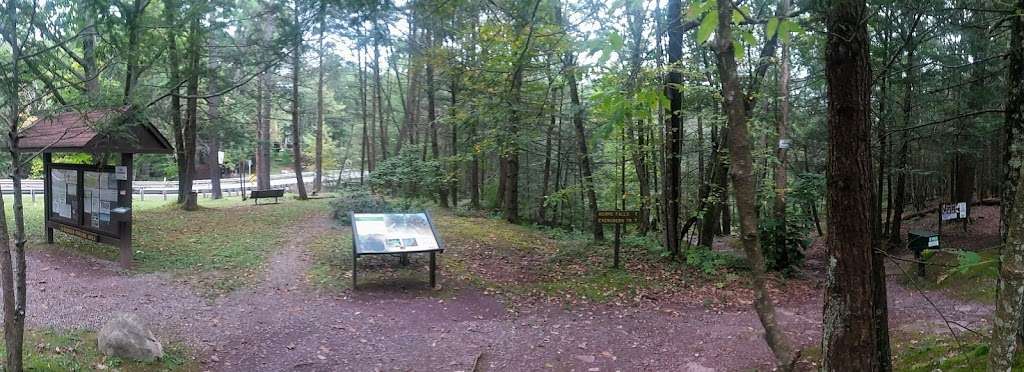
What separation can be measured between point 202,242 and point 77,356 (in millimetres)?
7160

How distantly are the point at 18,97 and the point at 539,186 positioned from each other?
19.1 metres

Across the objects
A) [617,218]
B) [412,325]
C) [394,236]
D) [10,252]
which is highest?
[10,252]

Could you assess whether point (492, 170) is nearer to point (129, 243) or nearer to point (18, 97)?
point (129, 243)

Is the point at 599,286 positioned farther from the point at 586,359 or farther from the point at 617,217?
the point at 586,359

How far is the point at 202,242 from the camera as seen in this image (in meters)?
12.0

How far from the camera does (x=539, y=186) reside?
22.9 metres

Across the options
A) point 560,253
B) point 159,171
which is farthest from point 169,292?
point 159,171

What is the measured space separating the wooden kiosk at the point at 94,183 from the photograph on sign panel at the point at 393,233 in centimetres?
371

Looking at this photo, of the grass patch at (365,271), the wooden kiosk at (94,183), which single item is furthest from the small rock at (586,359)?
the wooden kiosk at (94,183)

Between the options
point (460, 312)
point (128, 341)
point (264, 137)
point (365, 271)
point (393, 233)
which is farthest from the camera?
point (264, 137)

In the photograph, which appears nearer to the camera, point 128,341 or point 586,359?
point 128,341

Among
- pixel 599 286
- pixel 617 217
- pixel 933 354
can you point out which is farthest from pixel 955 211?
pixel 933 354

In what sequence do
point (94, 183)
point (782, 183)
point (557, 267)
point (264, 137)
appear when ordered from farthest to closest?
point (264, 137), point (557, 267), point (782, 183), point (94, 183)

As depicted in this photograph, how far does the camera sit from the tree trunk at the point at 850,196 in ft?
10.3
